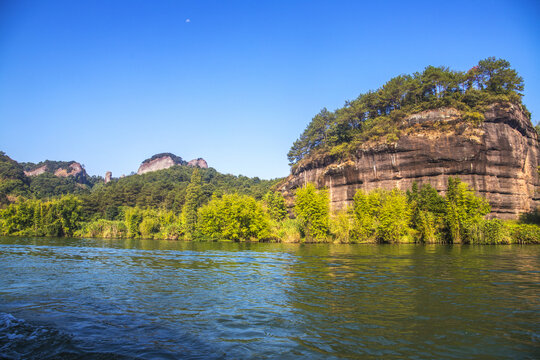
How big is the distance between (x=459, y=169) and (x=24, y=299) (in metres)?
69.9

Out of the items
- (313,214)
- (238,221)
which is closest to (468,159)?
(313,214)

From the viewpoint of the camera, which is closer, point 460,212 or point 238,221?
point 460,212

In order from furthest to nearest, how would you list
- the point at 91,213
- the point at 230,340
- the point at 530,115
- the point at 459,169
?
1. the point at 91,213
2. the point at 530,115
3. the point at 459,169
4. the point at 230,340

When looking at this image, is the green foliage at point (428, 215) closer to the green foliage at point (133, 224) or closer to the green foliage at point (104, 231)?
the green foliage at point (133, 224)

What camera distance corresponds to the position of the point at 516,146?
64.8 m

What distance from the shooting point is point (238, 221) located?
57.3 m

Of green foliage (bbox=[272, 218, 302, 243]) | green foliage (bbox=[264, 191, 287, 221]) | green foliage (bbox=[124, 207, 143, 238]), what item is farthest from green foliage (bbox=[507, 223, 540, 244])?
green foliage (bbox=[124, 207, 143, 238])

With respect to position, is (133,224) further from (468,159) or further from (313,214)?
(468,159)

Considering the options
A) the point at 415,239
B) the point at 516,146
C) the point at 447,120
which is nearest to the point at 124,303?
the point at 415,239

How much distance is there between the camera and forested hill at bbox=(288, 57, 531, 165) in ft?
229

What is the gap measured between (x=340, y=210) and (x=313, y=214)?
23.2 m

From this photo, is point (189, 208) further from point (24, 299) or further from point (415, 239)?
point (24, 299)

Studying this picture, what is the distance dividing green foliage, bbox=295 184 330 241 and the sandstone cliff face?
25.4 meters

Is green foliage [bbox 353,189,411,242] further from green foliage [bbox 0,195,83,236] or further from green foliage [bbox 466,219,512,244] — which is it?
green foliage [bbox 0,195,83,236]
